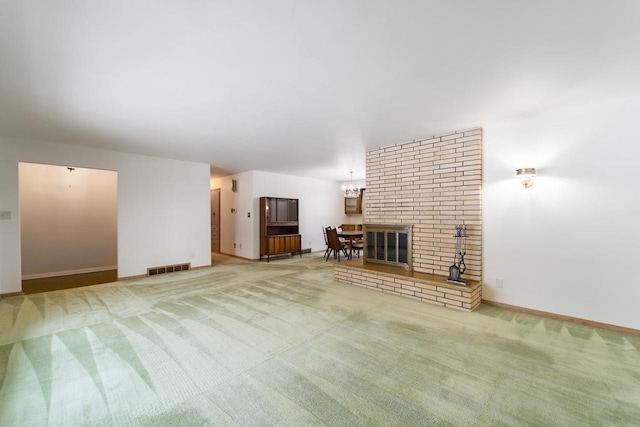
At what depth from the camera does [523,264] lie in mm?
3562

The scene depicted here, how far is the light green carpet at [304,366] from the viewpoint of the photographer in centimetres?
172

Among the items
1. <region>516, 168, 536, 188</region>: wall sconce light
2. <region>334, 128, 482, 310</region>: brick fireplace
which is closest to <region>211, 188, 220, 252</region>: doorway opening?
<region>334, 128, 482, 310</region>: brick fireplace

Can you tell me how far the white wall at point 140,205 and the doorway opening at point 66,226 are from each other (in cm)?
56

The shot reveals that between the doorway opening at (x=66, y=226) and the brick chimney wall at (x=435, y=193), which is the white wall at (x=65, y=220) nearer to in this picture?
the doorway opening at (x=66, y=226)

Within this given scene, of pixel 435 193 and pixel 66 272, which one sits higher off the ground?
pixel 435 193

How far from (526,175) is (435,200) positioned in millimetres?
1221

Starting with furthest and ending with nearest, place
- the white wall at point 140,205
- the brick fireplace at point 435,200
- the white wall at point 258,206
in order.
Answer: the white wall at point 258,206 < the white wall at point 140,205 < the brick fireplace at point 435,200

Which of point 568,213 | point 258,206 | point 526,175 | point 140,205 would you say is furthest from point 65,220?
point 568,213

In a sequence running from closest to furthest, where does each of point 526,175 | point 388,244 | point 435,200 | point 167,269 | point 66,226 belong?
point 526,175, point 435,200, point 388,244, point 167,269, point 66,226

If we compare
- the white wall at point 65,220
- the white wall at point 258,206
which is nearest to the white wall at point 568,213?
the white wall at point 258,206

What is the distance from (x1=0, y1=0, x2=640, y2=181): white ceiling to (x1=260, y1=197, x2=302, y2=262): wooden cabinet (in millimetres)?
3740

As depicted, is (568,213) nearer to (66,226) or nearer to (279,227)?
(279,227)

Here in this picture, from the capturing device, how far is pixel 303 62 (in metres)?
2.24

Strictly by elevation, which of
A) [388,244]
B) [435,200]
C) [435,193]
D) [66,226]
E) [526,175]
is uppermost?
[526,175]
